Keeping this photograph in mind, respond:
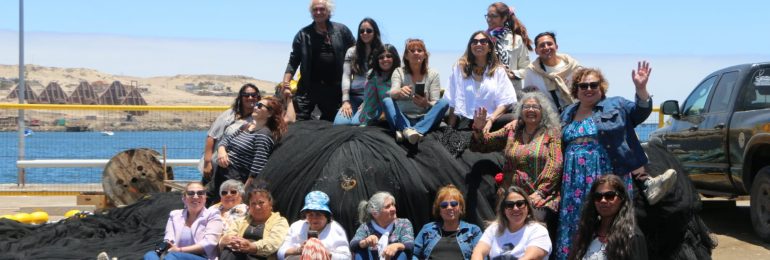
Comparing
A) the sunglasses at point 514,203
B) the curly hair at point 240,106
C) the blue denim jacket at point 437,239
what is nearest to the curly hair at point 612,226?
the sunglasses at point 514,203

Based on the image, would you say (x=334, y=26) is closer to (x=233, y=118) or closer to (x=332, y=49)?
(x=332, y=49)

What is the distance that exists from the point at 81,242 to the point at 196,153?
6175mm

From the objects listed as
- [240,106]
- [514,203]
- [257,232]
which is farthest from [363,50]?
[514,203]

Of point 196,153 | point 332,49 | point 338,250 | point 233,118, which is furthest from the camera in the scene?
point 196,153

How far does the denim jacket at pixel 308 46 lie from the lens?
10297 millimetres

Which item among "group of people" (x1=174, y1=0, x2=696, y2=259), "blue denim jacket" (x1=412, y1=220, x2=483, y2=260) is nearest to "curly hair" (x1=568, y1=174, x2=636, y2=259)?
"group of people" (x1=174, y1=0, x2=696, y2=259)

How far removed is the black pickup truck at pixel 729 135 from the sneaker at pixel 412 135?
230cm

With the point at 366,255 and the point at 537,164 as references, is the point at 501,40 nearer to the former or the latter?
the point at 537,164

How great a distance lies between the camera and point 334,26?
10.4 m

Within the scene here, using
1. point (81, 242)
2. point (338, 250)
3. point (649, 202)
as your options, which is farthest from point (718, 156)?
point (81, 242)

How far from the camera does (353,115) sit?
32.4 ft

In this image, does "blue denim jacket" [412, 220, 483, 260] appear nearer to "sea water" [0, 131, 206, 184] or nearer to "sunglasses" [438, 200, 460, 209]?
"sunglasses" [438, 200, 460, 209]

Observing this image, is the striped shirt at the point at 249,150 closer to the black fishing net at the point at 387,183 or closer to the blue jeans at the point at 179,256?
the black fishing net at the point at 387,183

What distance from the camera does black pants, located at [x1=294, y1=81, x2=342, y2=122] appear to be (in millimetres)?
10523
